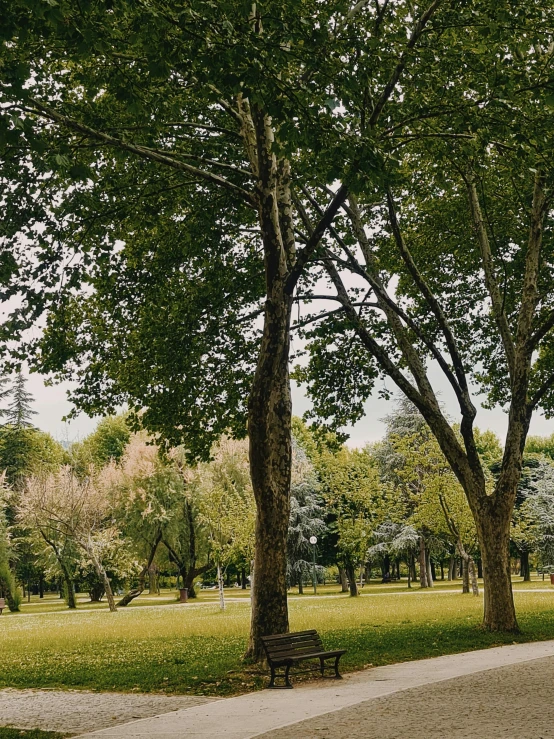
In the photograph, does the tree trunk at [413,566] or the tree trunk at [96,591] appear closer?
the tree trunk at [96,591]

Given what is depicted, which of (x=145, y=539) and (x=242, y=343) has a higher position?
(x=242, y=343)

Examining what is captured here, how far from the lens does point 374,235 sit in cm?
2122

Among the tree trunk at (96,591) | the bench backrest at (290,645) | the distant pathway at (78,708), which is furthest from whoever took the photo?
the tree trunk at (96,591)

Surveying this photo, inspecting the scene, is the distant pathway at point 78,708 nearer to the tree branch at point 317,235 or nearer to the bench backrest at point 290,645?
the bench backrest at point 290,645

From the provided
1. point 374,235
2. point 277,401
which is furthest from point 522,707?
point 374,235

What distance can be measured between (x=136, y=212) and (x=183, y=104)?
7.52ft

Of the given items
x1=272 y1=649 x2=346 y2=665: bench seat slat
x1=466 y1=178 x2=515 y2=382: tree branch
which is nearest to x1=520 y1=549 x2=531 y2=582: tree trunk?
x1=466 y1=178 x2=515 y2=382: tree branch

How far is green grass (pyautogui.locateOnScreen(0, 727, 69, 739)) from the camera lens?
7.87 meters

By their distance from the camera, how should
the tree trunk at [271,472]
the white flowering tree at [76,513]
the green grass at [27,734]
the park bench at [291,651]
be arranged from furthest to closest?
the white flowering tree at [76,513] < the tree trunk at [271,472] < the park bench at [291,651] < the green grass at [27,734]

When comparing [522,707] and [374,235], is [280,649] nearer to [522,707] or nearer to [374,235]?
[522,707]

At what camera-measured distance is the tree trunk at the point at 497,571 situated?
16359 millimetres

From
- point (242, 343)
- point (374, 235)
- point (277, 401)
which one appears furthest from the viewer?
point (374, 235)

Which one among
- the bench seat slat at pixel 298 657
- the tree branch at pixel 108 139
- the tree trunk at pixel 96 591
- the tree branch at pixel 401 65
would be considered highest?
the tree branch at pixel 401 65

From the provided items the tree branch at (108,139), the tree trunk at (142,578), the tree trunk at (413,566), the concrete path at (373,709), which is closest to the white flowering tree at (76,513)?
the tree trunk at (142,578)
